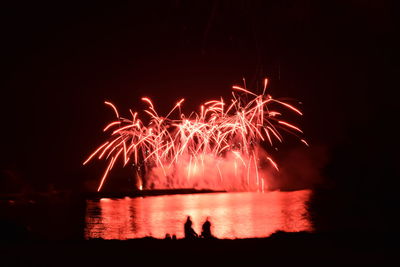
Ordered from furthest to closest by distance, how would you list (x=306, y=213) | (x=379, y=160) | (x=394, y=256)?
(x=379, y=160) → (x=306, y=213) → (x=394, y=256)

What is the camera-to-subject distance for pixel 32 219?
1068 inches

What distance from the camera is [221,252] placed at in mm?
8531

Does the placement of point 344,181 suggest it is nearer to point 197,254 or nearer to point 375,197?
point 375,197

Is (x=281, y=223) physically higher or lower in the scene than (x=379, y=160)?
lower

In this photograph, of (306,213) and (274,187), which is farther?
(274,187)

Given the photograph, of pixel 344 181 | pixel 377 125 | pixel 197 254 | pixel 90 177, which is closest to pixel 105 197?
pixel 90 177

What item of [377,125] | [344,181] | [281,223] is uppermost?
[377,125]

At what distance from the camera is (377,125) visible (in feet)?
142

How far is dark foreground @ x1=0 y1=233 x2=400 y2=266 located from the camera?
7.78 metres

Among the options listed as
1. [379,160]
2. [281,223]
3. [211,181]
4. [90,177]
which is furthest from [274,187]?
[281,223]

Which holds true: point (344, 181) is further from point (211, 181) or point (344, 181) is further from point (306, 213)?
point (306, 213)

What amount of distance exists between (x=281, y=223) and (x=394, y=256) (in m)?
16.4

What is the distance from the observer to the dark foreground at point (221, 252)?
778 cm

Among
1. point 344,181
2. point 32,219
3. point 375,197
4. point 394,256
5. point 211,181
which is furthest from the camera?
point 211,181
